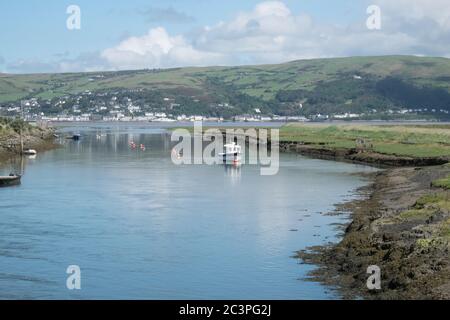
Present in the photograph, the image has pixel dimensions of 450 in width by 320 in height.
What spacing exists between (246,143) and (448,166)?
6867 centimetres

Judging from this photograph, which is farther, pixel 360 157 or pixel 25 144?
pixel 25 144

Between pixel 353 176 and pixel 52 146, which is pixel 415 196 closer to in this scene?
pixel 353 176

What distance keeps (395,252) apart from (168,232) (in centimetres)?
1351

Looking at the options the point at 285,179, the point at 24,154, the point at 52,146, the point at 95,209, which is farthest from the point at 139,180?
the point at 52,146

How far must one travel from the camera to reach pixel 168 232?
37938mm

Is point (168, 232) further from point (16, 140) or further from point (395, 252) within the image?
point (16, 140)

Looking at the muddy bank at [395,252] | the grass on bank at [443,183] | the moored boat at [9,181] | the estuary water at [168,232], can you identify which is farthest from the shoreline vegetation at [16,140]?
the muddy bank at [395,252]

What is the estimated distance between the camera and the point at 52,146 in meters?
116

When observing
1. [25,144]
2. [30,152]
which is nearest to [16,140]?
[25,144]

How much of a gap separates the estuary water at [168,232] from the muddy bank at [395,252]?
1083 mm

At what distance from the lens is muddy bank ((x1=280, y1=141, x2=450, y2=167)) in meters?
71.6

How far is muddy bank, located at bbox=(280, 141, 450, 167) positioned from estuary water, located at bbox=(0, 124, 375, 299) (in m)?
7.73

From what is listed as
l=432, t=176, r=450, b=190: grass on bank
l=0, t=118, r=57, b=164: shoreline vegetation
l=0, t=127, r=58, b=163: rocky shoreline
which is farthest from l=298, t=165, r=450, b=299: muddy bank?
l=0, t=127, r=58, b=163: rocky shoreline

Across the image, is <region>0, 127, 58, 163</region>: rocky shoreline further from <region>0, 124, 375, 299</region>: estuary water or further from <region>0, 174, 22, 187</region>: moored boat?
<region>0, 124, 375, 299</region>: estuary water
